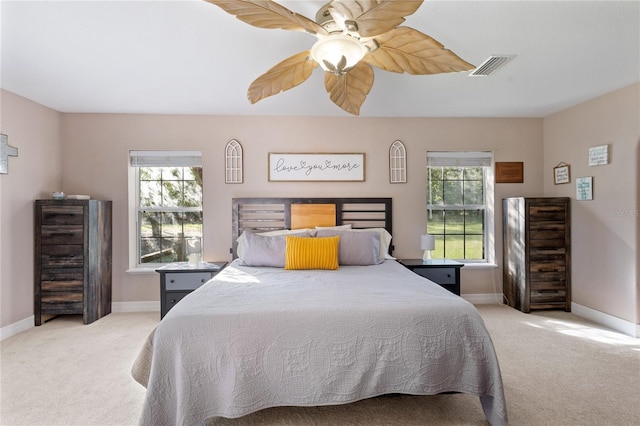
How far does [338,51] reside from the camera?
1.47m

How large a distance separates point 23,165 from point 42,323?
1.70 meters

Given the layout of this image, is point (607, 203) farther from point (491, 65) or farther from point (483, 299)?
point (491, 65)

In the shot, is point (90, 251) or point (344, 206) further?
point (344, 206)

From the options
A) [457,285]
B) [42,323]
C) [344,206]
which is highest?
[344,206]

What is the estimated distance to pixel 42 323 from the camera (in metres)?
3.53

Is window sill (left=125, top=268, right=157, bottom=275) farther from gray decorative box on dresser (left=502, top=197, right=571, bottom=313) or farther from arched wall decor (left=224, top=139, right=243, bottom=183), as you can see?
gray decorative box on dresser (left=502, top=197, right=571, bottom=313)

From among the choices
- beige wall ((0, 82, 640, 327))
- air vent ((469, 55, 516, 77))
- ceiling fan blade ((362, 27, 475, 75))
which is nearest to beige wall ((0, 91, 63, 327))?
beige wall ((0, 82, 640, 327))

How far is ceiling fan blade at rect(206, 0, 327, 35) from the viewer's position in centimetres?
129

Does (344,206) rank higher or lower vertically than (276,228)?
higher

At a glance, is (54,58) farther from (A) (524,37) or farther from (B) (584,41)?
(B) (584,41)

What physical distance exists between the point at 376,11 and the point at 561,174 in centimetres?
383

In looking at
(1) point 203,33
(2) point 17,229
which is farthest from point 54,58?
(2) point 17,229

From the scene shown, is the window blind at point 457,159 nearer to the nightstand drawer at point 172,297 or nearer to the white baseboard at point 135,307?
the nightstand drawer at point 172,297

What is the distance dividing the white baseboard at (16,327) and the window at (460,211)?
15.3ft
